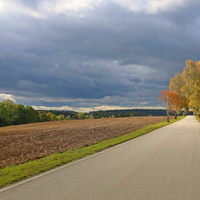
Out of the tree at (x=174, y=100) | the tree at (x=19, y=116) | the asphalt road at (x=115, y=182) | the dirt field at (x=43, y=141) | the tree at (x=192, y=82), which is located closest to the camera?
the asphalt road at (x=115, y=182)

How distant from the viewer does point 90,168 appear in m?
7.30

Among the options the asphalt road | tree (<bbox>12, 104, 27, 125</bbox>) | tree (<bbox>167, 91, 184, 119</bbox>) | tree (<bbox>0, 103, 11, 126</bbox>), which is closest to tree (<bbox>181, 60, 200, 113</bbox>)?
tree (<bbox>167, 91, 184, 119</bbox>)

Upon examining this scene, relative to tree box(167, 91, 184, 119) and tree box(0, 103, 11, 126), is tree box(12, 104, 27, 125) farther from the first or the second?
tree box(167, 91, 184, 119)

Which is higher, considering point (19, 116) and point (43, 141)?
point (19, 116)

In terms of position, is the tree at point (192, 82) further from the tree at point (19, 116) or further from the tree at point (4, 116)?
the tree at point (19, 116)

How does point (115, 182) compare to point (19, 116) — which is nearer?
point (115, 182)

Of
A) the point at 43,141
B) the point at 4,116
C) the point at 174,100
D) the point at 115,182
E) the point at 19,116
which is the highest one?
the point at 174,100

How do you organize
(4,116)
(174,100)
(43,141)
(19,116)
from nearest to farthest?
1. (43,141)
2. (174,100)
3. (4,116)
4. (19,116)

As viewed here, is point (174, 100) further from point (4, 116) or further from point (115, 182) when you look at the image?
point (4, 116)

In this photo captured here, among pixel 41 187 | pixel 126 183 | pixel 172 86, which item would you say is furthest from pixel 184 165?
pixel 172 86

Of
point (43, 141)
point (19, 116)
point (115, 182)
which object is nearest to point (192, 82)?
point (43, 141)

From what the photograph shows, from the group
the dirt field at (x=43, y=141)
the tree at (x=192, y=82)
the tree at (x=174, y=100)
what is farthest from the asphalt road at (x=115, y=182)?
the tree at (x=174, y=100)

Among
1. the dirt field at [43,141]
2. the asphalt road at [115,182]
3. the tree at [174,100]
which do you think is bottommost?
the dirt field at [43,141]

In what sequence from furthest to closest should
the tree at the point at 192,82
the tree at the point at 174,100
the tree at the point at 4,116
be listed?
the tree at the point at 4,116 → the tree at the point at 174,100 → the tree at the point at 192,82
